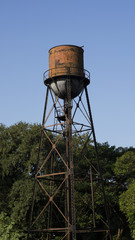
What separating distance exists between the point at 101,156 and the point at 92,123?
15109 mm

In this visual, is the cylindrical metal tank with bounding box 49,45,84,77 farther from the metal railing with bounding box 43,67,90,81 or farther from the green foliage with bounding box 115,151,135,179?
the green foliage with bounding box 115,151,135,179

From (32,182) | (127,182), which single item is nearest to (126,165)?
(127,182)

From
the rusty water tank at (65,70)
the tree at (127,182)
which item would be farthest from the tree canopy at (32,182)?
the rusty water tank at (65,70)

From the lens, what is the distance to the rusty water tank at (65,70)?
83.9ft

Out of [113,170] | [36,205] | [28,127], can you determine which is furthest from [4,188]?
[113,170]

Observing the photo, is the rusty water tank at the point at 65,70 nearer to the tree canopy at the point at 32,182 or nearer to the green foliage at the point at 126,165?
the tree canopy at the point at 32,182

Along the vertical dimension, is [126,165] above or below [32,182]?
above

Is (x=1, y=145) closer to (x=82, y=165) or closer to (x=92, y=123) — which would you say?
(x=82, y=165)

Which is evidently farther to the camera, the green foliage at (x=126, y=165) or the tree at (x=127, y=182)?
the green foliage at (x=126, y=165)

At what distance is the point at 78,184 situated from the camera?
37125 millimetres

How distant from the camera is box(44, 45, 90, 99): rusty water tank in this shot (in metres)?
25.6

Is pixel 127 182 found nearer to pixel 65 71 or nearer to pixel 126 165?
pixel 126 165

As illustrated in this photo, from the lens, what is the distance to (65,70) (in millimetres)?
25531

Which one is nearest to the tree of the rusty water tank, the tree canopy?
the tree canopy
